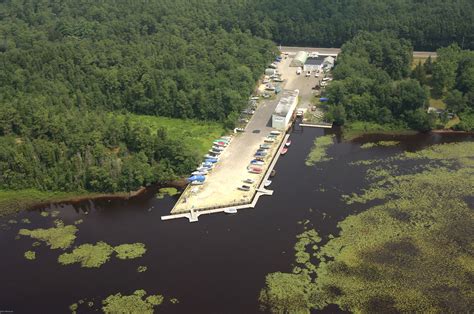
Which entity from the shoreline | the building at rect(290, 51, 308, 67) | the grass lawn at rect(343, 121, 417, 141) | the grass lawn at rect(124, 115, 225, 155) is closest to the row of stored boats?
the grass lawn at rect(124, 115, 225, 155)

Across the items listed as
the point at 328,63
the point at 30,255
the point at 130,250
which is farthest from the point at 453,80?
the point at 30,255

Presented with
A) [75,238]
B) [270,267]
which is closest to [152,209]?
[75,238]

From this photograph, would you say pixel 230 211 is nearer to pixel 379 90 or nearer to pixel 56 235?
pixel 56 235

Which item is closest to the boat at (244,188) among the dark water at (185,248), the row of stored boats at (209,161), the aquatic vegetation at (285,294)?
the dark water at (185,248)

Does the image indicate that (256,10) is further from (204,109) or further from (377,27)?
(204,109)

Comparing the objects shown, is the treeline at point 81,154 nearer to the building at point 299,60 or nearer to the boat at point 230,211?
the boat at point 230,211

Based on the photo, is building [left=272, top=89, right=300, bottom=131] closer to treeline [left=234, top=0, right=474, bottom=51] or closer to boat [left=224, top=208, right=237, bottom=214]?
boat [left=224, top=208, right=237, bottom=214]
